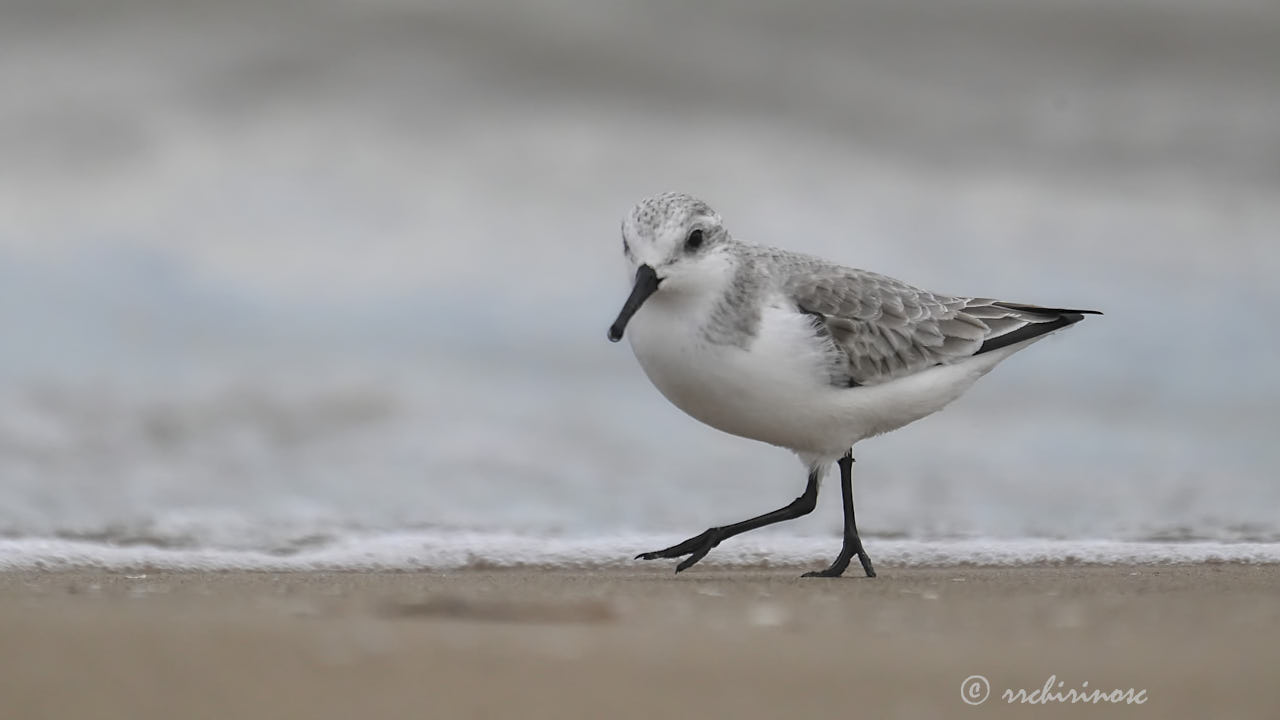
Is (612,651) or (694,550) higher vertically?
(694,550)

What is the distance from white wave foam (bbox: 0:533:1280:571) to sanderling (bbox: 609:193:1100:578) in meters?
0.58

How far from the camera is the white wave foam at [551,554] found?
16.9 ft

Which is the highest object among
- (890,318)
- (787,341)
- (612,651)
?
(890,318)

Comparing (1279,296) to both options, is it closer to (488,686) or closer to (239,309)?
(239,309)

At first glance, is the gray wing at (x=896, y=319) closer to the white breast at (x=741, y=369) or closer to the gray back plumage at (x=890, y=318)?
the gray back plumage at (x=890, y=318)

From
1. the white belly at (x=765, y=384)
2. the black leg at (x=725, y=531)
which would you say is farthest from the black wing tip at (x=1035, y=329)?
the black leg at (x=725, y=531)

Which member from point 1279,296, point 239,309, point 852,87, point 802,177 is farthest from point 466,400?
point 1279,296

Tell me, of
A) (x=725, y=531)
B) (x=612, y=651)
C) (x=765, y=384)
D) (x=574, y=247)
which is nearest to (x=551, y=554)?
(x=725, y=531)

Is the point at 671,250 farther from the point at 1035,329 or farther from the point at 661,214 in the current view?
the point at 1035,329

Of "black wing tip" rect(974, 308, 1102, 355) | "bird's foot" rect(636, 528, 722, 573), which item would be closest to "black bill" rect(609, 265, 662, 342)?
"bird's foot" rect(636, 528, 722, 573)

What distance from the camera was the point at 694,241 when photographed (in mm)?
4543

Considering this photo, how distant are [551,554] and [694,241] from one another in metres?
1.52

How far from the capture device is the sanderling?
179 inches

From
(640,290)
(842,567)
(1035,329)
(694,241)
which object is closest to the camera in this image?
(640,290)
